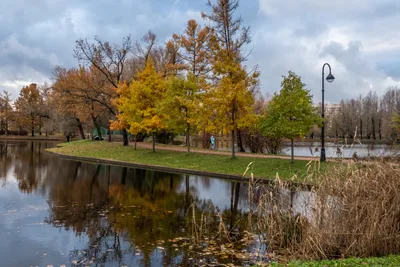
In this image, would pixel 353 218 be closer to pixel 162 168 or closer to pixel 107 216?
pixel 107 216

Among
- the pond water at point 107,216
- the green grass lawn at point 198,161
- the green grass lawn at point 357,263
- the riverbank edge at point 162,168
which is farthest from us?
the green grass lawn at point 198,161

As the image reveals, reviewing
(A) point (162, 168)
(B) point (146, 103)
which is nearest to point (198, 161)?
(A) point (162, 168)

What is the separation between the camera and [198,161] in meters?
25.1

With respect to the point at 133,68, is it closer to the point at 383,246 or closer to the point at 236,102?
the point at 236,102

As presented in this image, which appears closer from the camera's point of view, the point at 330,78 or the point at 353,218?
the point at 353,218

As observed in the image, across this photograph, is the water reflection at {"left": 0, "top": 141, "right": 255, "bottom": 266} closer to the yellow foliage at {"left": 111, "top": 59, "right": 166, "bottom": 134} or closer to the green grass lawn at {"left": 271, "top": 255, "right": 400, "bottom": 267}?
the green grass lawn at {"left": 271, "top": 255, "right": 400, "bottom": 267}

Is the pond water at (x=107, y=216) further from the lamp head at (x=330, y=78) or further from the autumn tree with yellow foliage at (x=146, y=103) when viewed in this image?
the autumn tree with yellow foliage at (x=146, y=103)

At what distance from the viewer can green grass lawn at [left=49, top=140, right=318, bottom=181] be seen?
1962 centimetres

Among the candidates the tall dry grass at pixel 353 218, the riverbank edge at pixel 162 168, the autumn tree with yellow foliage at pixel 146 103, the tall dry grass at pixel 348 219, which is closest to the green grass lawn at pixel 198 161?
the riverbank edge at pixel 162 168

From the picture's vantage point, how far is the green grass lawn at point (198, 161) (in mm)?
19625

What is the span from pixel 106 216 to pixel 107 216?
0.03m

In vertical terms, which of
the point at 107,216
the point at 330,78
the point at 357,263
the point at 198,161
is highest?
the point at 330,78

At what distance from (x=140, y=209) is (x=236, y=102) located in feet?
42.9

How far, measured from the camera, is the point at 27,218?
10.9 metres
